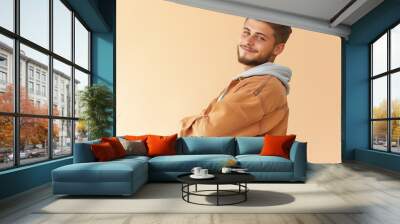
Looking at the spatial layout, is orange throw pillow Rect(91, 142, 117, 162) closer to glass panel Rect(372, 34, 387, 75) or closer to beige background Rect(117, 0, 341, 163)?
beige background Rect(117, 0, 341, 163)

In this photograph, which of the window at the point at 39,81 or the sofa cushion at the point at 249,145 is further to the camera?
the sofa cushion at the point at 249,145

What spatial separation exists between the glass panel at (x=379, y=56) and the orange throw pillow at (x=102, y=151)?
20.9 ft

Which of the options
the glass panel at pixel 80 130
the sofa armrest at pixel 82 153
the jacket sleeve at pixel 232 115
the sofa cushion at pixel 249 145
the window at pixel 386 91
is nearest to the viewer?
the sofa armrest at pixel 82 153

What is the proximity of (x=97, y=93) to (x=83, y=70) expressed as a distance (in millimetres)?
746

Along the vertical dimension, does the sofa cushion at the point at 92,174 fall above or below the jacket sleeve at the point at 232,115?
below

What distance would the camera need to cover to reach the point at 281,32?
8.90 m

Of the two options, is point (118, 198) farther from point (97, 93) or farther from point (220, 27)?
point (220, 27)

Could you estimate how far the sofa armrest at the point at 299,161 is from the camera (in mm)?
6043

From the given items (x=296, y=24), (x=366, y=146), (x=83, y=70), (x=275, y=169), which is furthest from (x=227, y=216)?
(x=366, y=146)

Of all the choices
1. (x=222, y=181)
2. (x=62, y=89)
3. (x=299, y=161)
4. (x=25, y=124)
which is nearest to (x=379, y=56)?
(x=299, y=161)

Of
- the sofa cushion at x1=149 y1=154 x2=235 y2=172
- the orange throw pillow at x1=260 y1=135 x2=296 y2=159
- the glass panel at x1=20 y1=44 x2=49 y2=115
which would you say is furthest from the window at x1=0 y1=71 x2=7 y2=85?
the orange throw pillow at x1=260 y1=135 x2=296 y2=159

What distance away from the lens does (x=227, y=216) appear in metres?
3.93

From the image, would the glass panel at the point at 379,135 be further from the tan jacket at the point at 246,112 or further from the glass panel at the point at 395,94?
the tan jacket at the point at 246,112

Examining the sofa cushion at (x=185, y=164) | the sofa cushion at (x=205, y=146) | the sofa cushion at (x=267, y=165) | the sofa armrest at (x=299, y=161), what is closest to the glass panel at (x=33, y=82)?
the sofa cushion at (x=185, y=164)
